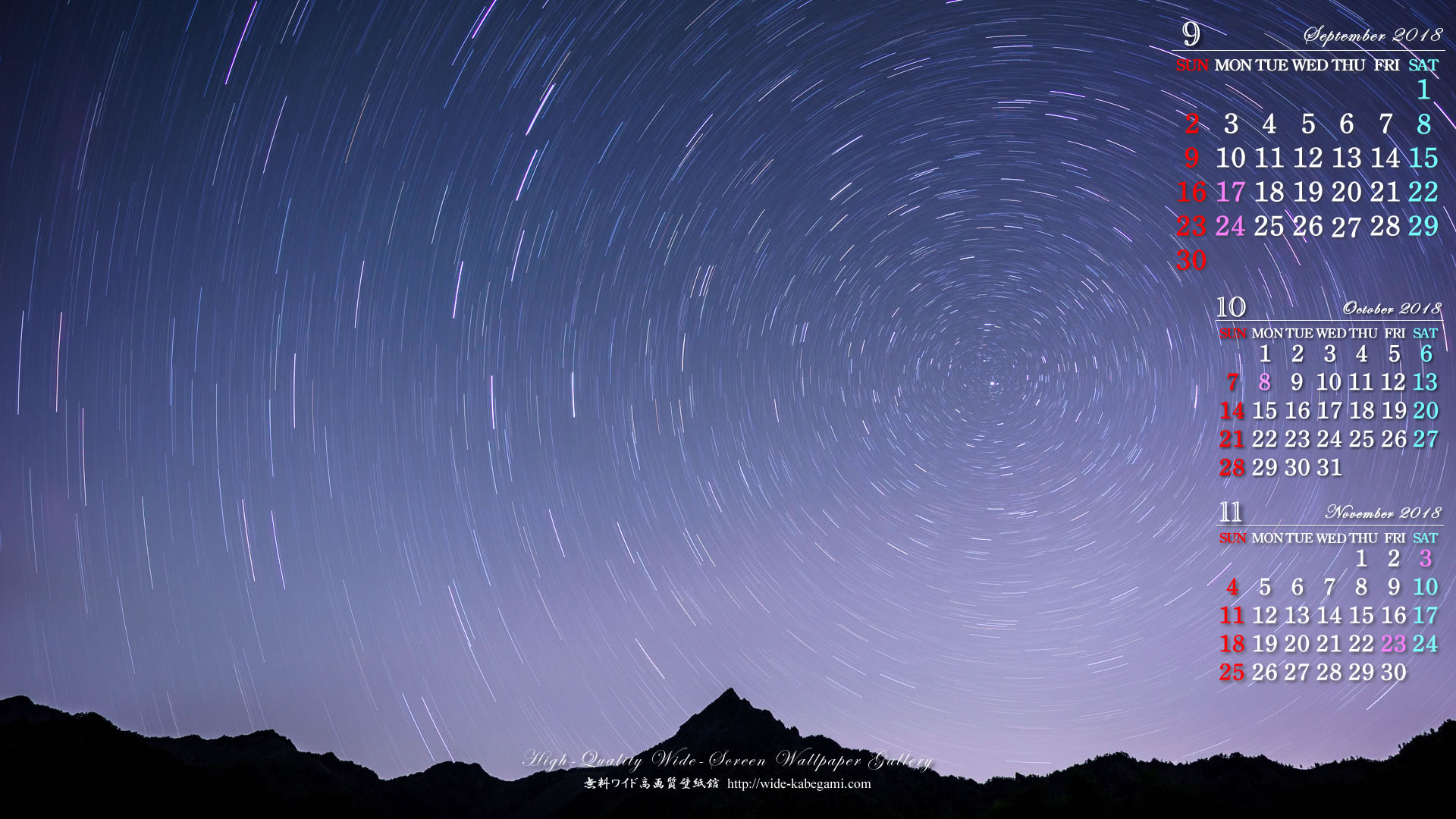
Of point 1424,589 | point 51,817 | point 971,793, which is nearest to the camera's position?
point 1424,589

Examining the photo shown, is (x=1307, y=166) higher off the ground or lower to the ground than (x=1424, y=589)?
higher

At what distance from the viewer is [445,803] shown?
108312 mm

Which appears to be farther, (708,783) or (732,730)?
(732,730)

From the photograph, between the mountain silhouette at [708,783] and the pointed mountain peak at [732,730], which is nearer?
the mountain silhouette at [708,783]

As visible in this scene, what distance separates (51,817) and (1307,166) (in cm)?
6587

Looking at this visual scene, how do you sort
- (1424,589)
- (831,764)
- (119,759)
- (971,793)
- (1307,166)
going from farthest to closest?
(831,764)
(971,793)
(119,759)
(1307,166)
(1424,589)

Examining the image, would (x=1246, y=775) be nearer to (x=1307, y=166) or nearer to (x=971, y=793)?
(x=971, y=793)

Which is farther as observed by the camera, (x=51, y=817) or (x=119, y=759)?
(x=119, y=759)

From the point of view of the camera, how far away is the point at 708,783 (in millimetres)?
75750

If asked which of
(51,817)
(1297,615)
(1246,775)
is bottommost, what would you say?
(51,817)

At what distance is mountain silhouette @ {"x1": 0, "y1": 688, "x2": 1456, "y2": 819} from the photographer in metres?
36.2

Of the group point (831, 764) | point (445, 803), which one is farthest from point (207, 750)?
point (831, 764)

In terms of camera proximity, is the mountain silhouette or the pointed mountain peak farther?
the pointed mountain peak

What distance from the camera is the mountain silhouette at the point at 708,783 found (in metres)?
36.2
